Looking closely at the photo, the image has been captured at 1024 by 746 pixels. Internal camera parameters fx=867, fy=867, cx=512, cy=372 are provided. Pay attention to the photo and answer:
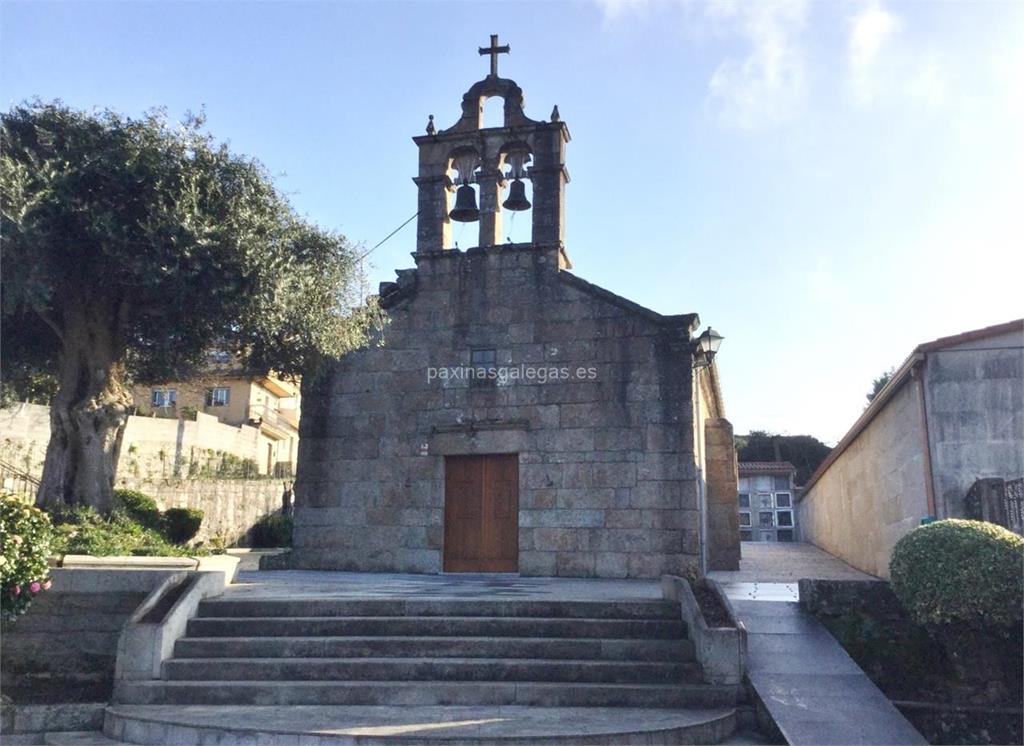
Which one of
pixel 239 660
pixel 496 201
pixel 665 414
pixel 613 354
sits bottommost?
pixel 239 660

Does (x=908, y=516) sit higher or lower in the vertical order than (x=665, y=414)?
lower

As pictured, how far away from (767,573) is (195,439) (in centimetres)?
2328

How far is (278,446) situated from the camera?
44.8 metres

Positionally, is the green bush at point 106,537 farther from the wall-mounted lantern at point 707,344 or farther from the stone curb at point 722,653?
the wall-mounted lantern at point 707,344

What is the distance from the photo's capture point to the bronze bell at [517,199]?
1528 cm

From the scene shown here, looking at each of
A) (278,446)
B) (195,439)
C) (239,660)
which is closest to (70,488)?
(239,660)

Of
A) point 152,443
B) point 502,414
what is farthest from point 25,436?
point 502,414

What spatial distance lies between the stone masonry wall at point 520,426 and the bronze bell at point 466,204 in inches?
26.9

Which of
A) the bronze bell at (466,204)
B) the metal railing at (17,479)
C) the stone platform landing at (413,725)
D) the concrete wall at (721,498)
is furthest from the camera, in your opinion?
the metal railing at (17,479)

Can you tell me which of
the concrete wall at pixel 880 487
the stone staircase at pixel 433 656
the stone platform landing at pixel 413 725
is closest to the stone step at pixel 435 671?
the stone staircase at pixel 433 656

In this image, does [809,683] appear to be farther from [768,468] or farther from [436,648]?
[768,468]

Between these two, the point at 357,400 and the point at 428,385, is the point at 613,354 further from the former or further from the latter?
the point at 357,400

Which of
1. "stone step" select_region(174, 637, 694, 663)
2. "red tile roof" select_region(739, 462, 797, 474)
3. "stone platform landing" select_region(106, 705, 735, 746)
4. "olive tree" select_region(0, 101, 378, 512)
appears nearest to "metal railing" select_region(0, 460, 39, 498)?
"olive tree" select_region(0, 101, 378, 512)

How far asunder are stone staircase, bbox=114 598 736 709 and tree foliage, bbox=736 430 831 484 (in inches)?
1784
